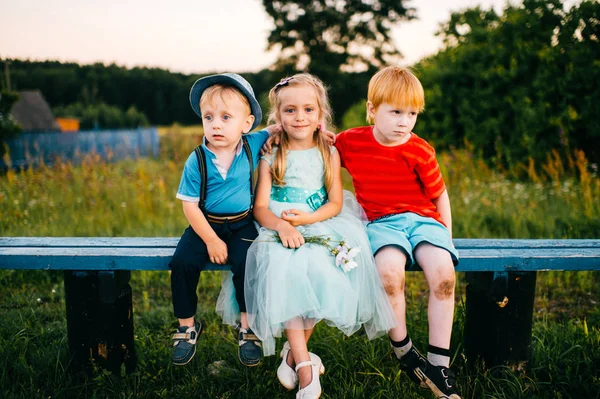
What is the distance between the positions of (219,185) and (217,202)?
3.4 inches

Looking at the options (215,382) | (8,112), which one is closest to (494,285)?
(215,382)

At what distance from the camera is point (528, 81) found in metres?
6.24

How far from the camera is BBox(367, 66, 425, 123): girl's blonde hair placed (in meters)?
2.37

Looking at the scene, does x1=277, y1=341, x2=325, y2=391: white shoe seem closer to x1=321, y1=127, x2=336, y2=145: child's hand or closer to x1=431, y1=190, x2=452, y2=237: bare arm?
x1=431, y1=190, x2=452, y2=237: bare arm

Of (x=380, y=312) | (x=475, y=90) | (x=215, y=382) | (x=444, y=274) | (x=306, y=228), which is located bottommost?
(x=215, y=382)

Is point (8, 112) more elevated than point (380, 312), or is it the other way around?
point (8, 112)

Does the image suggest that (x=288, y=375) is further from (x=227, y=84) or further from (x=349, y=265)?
(x=227, y=84)

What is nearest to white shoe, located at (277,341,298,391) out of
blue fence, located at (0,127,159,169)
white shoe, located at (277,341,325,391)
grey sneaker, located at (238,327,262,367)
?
white shoe, located at (277,341,325,391)

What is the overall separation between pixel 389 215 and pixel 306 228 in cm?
48

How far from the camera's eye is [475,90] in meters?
6.95

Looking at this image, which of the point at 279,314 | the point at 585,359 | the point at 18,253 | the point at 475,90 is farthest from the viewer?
the point at 475,90

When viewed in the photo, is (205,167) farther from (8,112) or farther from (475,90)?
(8,112)

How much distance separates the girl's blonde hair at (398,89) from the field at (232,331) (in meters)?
1.25

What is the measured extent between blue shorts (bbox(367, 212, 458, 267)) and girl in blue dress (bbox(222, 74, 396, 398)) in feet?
0.26
